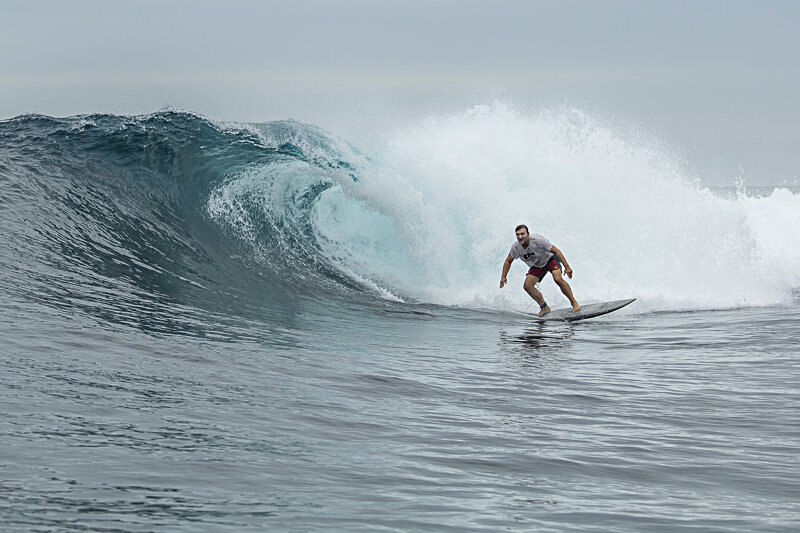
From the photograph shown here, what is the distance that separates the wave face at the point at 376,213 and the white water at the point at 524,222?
4 centimetres

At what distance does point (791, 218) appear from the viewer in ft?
68.8

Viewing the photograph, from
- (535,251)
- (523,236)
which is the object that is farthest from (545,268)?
(523,236)

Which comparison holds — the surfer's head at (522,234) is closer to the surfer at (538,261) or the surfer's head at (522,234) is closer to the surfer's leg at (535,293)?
the surfer at (538,261)

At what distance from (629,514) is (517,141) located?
14.9 metres

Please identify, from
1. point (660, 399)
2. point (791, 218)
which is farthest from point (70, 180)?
point (791, 218)

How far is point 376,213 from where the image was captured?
57.2ft

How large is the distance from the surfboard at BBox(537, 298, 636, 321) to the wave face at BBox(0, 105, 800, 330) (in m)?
1.48

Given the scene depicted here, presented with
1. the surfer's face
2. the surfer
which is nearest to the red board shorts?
the surfer

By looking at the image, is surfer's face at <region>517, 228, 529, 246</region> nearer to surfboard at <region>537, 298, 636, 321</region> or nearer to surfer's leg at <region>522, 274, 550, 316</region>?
surfer's leg at <region>522, 274, 550, 316</region>

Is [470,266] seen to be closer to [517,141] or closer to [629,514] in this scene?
[517,141]

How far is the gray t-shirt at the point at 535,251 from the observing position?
13.1 metres

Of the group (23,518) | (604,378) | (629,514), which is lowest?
(23,518)

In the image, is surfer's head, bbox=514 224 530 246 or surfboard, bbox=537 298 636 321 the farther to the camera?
surfer's head, bbox=514 224 530 246

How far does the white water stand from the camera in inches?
625
